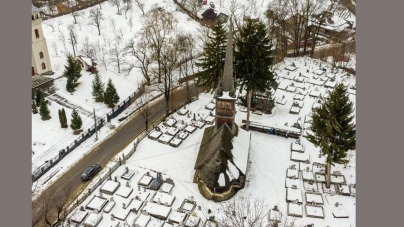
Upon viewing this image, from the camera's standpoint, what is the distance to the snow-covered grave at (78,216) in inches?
1410

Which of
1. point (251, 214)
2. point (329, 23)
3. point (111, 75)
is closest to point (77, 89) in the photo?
point (111, 75)

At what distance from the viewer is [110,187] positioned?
39094mm

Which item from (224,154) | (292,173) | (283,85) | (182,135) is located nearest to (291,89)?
(283,85)

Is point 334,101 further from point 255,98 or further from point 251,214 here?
point 255,98

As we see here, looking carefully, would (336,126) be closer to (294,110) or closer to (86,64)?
(294,110)

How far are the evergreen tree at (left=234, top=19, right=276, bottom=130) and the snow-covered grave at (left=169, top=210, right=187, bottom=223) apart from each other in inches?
599

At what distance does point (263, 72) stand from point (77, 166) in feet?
70.7

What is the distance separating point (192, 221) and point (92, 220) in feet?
28.3

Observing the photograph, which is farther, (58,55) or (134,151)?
(58,55)

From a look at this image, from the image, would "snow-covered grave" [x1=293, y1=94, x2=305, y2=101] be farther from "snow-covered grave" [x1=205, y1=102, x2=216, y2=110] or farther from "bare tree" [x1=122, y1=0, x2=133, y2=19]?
"bare tree" [x1=122, y1=0, x2=133, y2=19]

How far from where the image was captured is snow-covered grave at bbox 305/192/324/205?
37.5 meters

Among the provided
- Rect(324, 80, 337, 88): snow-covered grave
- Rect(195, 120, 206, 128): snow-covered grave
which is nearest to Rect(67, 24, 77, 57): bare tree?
Rect(195, 120, 206, 128): snow-covered grave

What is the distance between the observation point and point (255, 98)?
51.4m

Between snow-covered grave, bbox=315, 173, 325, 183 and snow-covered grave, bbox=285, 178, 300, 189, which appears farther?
snow-covered grave, bbox=315, 173, 325, 183
